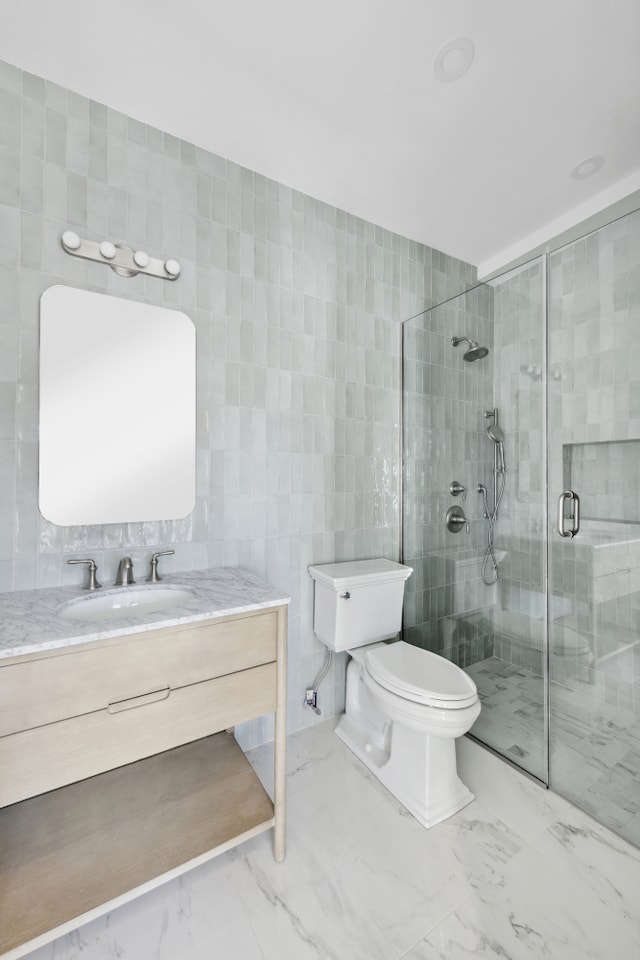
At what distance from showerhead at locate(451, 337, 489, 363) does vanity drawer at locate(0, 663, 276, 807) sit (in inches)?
64.8

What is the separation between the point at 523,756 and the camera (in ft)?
5.63

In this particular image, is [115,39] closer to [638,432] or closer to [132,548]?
[132,548]

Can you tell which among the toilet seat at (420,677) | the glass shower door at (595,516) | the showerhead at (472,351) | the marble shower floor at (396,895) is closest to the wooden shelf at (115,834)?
the marble shower floor at (396,895)

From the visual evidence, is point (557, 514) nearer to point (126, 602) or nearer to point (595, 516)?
point (595, 516)

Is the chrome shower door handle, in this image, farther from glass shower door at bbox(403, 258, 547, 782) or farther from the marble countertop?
the marble countertop

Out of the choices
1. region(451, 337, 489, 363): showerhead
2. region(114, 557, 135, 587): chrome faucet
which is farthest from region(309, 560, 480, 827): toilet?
region(451, 337, 489, 363): showerhead

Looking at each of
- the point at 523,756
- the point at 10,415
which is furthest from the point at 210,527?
the point at 523,756

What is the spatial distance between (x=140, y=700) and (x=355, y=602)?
100 cm

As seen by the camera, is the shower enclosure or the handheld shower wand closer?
the shower enclosure

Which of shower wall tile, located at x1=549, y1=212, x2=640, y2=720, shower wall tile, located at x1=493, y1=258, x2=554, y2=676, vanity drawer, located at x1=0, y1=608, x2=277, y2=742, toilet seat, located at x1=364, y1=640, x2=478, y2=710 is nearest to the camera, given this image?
vanity drawer, located at x1=0, y1=608, x2=277, y2=742

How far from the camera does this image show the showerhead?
1.97 metres

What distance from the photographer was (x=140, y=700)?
1.07 m

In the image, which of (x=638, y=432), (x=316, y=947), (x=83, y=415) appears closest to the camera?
(x=316, y=947)

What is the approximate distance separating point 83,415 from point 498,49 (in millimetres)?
1804
